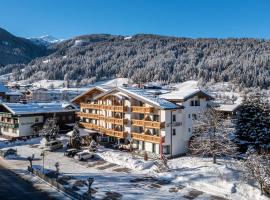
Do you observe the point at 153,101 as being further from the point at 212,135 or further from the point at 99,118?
the point at 99,118

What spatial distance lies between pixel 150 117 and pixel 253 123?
51.9 feet

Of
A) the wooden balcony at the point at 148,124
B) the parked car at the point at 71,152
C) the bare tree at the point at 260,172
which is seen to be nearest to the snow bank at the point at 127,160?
the parked car at the point at 71,152

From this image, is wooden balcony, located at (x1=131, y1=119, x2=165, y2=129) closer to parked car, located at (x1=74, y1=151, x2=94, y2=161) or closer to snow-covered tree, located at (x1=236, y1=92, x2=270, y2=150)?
parked car, located at (x1=74, y1=151, x2=94, y2=161)

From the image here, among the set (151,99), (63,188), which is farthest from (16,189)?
(151,99)

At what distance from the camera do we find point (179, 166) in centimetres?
4488

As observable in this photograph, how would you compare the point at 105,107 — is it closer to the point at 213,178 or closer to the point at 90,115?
the point at 90,115

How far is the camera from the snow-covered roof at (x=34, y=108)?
66963 millimetres

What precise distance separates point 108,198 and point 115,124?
88.0 feet

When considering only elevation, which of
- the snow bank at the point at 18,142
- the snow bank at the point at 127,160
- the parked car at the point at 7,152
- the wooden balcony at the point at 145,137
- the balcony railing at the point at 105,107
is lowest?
the snow bank at the point at 127,160

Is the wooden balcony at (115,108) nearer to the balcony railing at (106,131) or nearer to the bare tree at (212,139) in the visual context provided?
the balcony railing at (106,131)

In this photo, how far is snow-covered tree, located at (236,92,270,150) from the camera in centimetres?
5191

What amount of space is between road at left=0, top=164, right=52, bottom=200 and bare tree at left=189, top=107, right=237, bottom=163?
23364mm

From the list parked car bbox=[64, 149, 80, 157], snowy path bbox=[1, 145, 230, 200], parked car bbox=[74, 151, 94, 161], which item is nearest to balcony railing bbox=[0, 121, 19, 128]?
snowy path bbox=[1, 145, 230, 200]

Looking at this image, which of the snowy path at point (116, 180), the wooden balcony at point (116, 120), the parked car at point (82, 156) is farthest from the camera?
the wooden balcony at point (116, 120)
